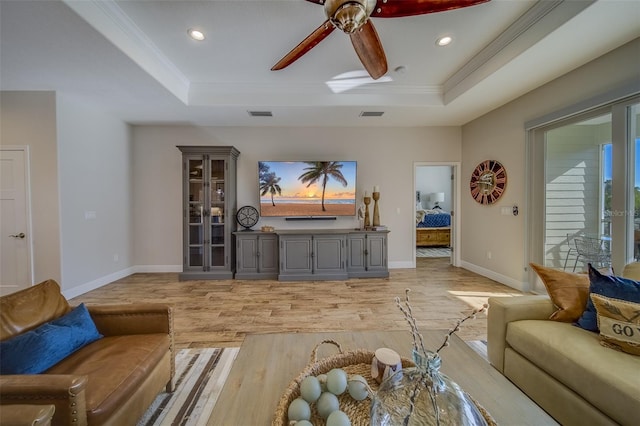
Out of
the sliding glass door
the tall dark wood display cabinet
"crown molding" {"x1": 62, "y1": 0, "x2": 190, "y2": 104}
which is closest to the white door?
the tall dark wood display cabinet

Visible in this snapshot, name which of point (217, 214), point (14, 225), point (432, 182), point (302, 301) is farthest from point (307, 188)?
point (432, 182)

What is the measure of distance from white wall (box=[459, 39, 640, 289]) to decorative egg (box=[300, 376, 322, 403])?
3.72m

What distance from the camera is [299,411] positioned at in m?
0.83

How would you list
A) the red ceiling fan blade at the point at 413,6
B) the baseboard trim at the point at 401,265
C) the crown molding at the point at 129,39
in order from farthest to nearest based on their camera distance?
1. the baseboard trim at the point at 401,265
2. the crown molding at the point at 129,39
3. the red ceiling fan blade at the point at 413,6

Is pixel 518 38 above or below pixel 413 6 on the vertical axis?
above

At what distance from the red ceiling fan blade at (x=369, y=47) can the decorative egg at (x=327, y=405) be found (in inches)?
81.1

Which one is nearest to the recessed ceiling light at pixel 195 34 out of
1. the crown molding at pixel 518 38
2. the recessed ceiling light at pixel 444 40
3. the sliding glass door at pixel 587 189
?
the recessed ceiling light at pixel 444 40

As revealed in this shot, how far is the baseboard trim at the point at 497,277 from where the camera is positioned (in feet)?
11.6

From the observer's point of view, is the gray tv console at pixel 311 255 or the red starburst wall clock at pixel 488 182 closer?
the red starburst wall clock at pixel 488 182

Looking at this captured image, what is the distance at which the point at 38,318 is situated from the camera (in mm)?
1342

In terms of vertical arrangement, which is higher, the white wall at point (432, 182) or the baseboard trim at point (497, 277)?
the white wall at point (432, 182)

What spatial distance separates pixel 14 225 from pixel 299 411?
15.2 ft

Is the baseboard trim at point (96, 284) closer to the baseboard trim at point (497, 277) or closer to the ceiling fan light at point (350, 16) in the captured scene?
the ceiling fan light at point (350, 16)

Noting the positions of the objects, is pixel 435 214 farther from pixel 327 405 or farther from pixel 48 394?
pixel 48 394
